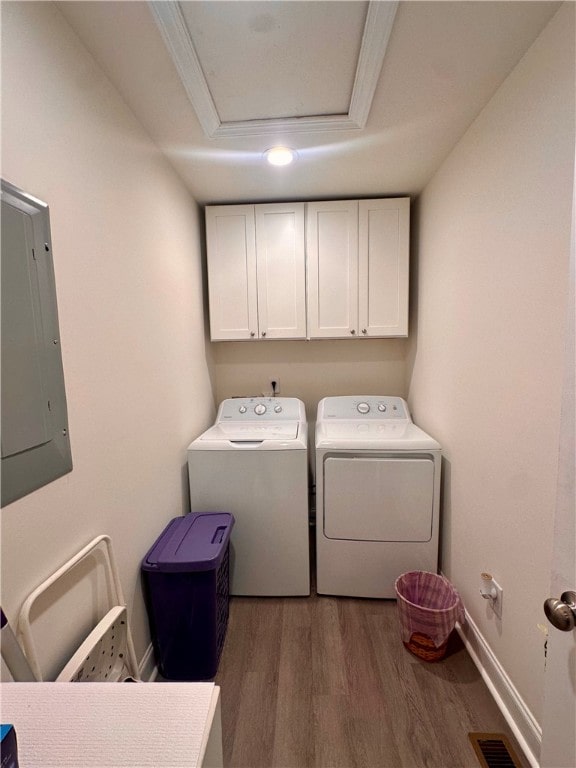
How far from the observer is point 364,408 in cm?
232

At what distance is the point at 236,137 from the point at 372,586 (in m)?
2.40

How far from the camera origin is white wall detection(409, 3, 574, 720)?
1003 mm

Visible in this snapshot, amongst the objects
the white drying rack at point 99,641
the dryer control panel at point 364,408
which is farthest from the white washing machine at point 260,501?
the white drying rack at point 99,641

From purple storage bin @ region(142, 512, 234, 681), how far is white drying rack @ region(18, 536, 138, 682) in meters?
0.26

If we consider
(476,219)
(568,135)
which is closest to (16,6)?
(568,135)

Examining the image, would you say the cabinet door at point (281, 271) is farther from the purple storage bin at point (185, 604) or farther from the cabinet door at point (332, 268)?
the purple storage bin at point (185, 604)

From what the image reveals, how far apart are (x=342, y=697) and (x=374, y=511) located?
0.78 metres

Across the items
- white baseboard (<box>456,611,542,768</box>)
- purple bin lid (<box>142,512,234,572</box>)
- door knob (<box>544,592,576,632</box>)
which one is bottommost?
white baseboard (<box>456,611,542,768</box>)

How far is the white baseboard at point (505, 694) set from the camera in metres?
1.11

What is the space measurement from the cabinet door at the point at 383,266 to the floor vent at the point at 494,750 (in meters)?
1.93

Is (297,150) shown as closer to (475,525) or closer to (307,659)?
(475,525)

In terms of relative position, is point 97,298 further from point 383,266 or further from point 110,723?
point 383,266

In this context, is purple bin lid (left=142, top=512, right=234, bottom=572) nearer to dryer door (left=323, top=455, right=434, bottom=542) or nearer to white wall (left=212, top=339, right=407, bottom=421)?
dryer door (left=323, top=455, right=434, bottom=542)

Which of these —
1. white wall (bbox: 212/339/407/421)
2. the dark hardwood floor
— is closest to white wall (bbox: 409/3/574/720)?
the dark hardwood floor
